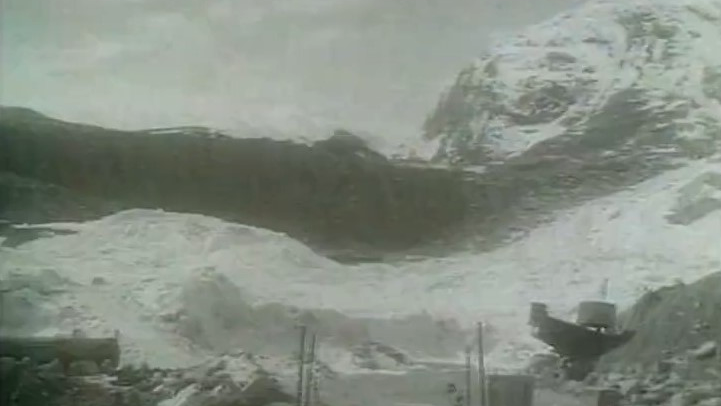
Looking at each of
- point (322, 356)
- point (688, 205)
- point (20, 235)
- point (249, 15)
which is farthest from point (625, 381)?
point (20, 235)

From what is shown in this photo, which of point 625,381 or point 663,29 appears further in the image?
point 663,29

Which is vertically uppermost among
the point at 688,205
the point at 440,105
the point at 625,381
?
the point at 440,105

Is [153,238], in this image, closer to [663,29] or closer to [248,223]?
[248,223]

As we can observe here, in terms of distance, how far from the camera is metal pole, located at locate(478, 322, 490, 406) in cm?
205

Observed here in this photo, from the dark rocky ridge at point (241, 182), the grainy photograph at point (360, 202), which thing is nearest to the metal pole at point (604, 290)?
the grainy photograph at point (360, 202)

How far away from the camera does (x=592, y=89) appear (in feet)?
7.13

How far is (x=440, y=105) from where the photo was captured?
217 centimetres

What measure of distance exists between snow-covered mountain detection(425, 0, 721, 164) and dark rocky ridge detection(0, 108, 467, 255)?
13cm


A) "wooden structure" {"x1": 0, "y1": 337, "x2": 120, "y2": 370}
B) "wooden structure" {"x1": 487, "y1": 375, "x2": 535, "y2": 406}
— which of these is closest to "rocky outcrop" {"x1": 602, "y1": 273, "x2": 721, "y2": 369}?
"wooden structure" {"x1": 487, "y1": 375, "x2": 535, "y2": 406}

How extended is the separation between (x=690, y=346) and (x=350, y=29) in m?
0.91

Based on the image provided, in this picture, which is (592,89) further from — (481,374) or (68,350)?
(68,350)

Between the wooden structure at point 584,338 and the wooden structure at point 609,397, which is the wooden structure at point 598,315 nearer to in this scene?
the wooden structure at point 584,338

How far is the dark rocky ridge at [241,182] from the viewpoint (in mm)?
2154

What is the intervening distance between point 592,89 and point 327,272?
0.64 metres
